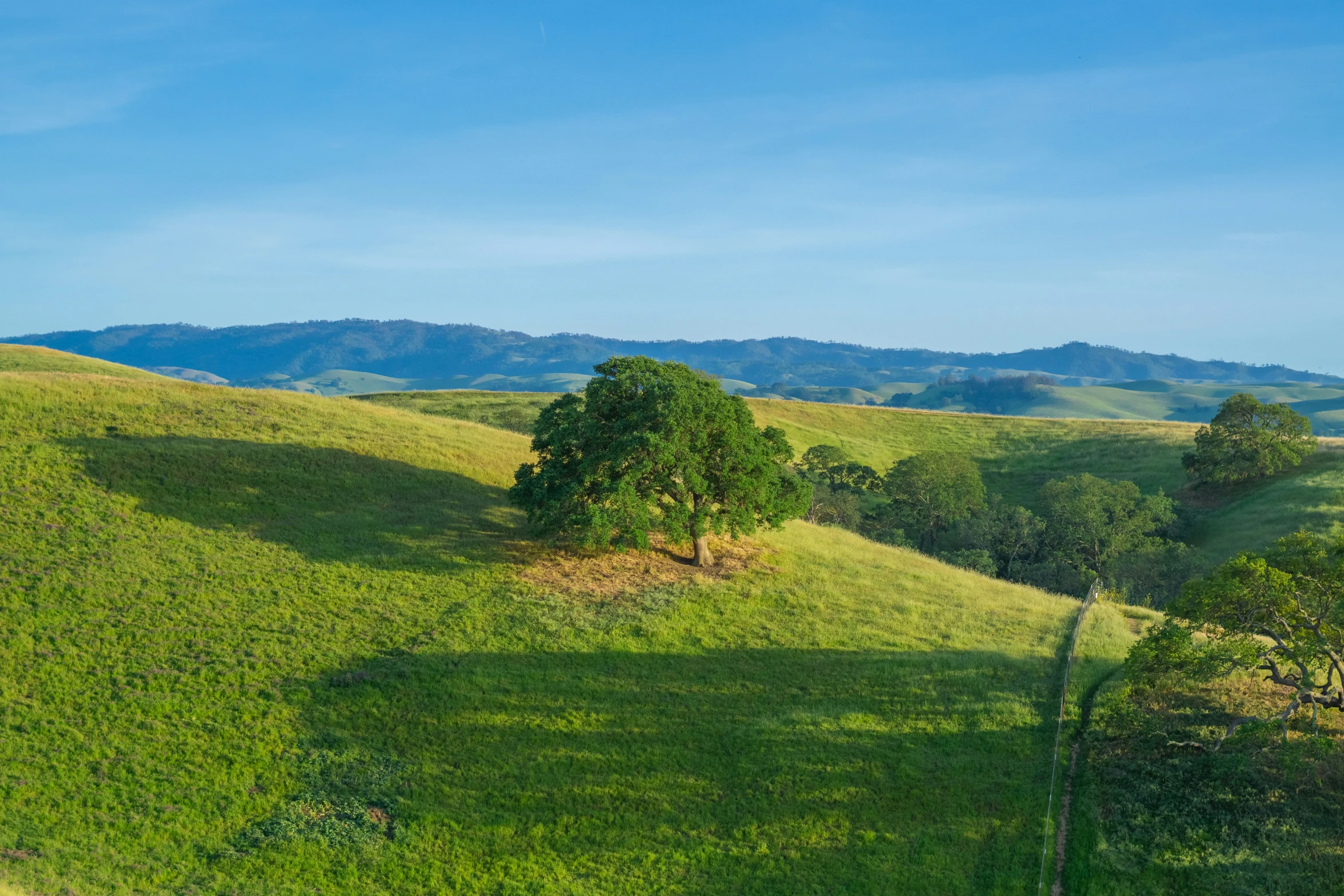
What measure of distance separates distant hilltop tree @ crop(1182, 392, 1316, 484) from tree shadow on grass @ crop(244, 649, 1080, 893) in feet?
221

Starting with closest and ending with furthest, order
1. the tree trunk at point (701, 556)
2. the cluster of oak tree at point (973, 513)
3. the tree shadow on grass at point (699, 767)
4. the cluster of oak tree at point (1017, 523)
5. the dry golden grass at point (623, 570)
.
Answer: the tree shadow on grass at point (699, 767) → the cluster of oak tree at point (973, 513) → the dry golden grass at point (623, 570) → the tree trunk at point (701, 556) → the cluster of oak tree at point (1017, 523)

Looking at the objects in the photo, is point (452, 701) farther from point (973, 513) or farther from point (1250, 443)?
point (1250, 443)

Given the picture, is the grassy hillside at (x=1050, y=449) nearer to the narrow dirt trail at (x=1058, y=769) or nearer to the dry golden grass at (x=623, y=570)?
the narrow dirt trail at (x=1058, y=769)

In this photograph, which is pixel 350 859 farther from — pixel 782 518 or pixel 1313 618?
pixel 1313 618

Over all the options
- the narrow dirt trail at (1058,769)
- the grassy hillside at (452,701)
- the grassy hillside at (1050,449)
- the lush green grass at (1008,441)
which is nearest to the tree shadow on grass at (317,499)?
the grassy hillside at (452,701)

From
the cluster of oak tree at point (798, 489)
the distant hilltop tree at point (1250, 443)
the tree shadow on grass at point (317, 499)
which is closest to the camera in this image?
the tree shadow on grass at point (317, 499)

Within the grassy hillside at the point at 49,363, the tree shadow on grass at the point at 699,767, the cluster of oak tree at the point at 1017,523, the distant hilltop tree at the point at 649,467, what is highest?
the grassy hillside at the point at 49,363

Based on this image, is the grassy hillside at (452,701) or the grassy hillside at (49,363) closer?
the grassy hillside at (452,701)

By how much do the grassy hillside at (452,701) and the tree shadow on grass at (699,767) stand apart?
0.36ft

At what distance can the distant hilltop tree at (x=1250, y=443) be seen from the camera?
87062 millimetres

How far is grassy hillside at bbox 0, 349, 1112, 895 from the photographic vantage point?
24.0m

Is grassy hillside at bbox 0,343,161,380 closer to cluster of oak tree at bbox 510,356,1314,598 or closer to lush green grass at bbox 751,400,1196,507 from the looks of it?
cluster of oak tree at bbox 510,356,1314,598

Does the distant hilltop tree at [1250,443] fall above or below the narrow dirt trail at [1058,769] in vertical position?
above

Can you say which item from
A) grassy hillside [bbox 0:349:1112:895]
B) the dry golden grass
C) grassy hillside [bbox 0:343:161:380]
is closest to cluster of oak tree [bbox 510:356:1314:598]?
the dry golden grass
